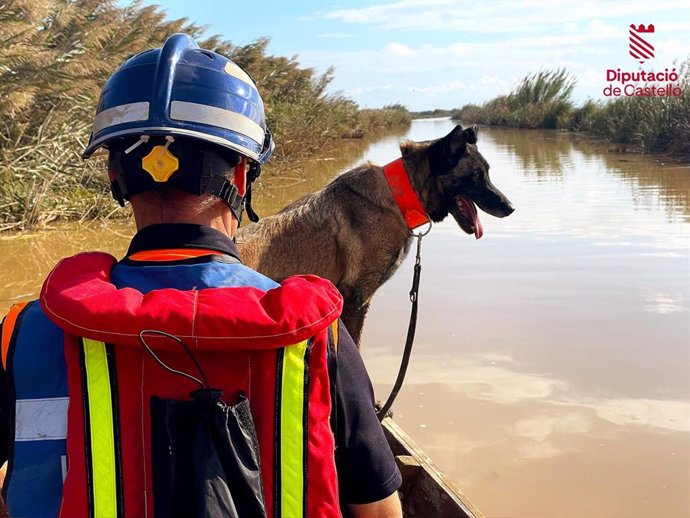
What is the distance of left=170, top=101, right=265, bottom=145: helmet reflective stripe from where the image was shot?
5.55 ft

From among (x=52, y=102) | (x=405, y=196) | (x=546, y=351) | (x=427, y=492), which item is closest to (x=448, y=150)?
(x=405, y=196)

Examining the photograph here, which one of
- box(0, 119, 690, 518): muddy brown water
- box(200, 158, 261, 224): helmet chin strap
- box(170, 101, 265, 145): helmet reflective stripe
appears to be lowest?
box(0, 119, 690, 518): muddy brown water

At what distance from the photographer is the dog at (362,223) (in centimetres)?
561

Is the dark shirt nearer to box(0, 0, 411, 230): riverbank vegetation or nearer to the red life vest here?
the red life vest

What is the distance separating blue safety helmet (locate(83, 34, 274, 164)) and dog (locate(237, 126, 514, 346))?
3757 millimetres

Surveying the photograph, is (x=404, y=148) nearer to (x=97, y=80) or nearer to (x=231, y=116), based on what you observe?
(x=231, y=116)

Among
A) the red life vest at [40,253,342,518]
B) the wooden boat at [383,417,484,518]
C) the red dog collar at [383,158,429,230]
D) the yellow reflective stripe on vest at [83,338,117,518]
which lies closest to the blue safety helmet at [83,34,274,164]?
the red life vest at [40,253,342,518]

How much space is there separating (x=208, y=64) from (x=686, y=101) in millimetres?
24625

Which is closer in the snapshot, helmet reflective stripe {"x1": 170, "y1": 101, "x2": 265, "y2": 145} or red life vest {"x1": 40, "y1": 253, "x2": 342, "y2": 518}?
red life vest {"x1": 40, "y1": 253, "x2": 342, "y2": 518}

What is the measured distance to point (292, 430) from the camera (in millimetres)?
1427

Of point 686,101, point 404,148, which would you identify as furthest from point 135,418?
point 686,101

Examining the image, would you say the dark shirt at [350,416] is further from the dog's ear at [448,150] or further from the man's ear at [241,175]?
the dog's ear at [448,150]

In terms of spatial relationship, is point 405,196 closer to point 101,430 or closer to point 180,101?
point 180,101

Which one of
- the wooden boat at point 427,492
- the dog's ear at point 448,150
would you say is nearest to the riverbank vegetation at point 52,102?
the dog's ear at point 448,150
